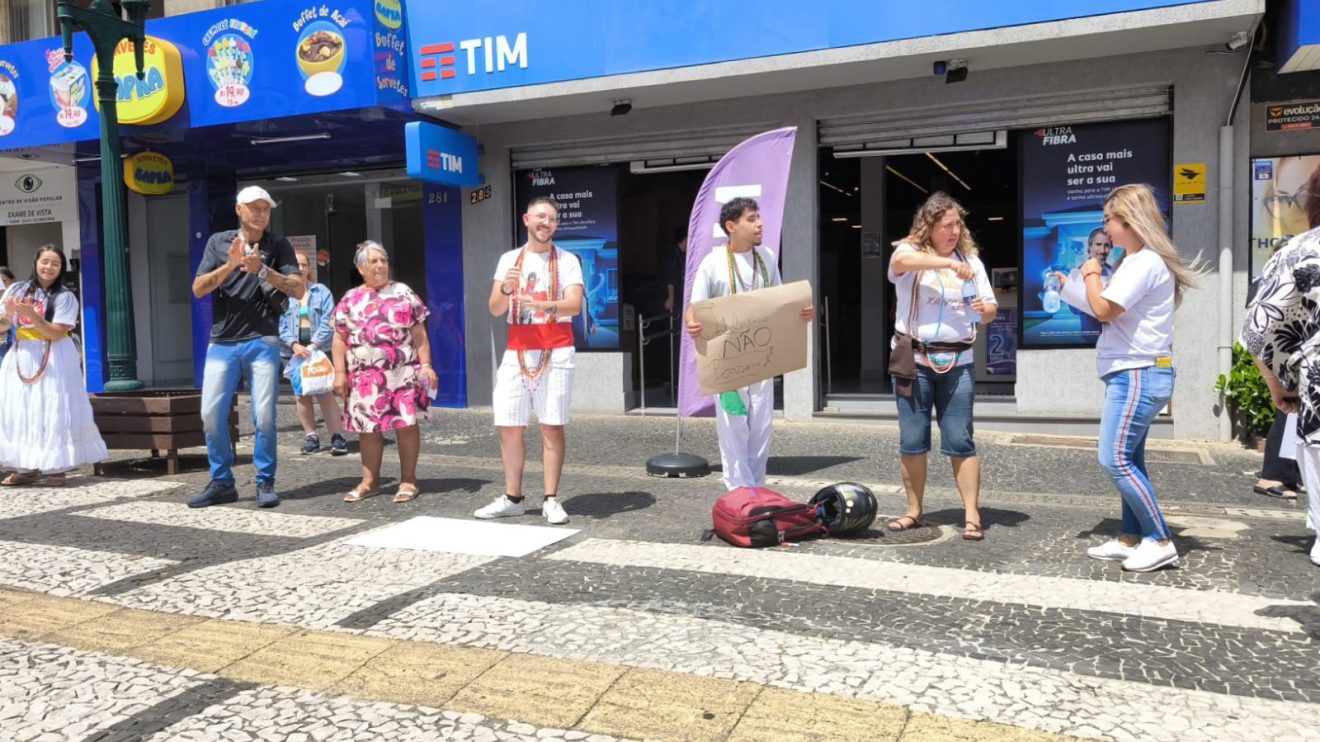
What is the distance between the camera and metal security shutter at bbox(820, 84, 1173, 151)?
9094mm

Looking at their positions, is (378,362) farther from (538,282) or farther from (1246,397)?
(1246,397)

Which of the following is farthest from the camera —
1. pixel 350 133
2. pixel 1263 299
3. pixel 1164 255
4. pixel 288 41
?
pixel 350 133

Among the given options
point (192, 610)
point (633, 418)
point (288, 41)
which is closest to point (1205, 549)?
point (192, 610)

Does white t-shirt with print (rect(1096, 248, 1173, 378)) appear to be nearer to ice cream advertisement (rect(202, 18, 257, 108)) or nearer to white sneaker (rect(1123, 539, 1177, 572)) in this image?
white sneaker (rect(1123, 539, 1177, 572))

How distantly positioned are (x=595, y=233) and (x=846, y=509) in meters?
6.91

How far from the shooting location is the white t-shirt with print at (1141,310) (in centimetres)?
455

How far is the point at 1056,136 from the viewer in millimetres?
9430

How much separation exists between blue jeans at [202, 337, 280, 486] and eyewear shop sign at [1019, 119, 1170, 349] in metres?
6.82

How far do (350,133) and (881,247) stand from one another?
690 cm

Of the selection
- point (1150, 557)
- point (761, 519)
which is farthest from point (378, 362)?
point (1150, 557)

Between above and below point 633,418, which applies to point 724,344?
above

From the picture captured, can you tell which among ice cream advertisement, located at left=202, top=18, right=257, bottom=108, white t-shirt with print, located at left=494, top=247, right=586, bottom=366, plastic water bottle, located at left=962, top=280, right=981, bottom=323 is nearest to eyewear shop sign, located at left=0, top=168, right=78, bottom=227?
ice cream advertisement, located at left=202, top=18, right=257, bottom=108

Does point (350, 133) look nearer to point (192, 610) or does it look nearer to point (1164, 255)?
point (192, 610)

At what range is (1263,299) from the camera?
12.3ft
